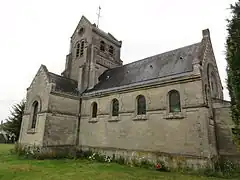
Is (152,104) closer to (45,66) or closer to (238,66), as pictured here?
(238,66)

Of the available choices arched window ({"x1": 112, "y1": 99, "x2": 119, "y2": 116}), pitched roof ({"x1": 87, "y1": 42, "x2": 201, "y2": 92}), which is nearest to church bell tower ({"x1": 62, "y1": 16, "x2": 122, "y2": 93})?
pitched roof ({"x1": 87, "y1": 42, "x2": 201, "y2": 92})

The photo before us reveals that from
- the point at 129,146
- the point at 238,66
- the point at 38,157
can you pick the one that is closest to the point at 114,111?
the point at 129,146

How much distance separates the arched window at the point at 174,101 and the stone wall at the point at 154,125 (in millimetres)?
326

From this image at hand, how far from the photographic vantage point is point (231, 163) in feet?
37.1

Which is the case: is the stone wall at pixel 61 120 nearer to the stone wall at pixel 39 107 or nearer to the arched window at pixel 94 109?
the stone wall at pixel 39 107

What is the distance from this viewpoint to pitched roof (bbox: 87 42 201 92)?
47.5 ft

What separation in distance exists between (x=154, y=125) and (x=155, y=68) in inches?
224

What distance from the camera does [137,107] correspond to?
15.0 meters

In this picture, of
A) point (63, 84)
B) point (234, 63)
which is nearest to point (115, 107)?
point (63, 84)

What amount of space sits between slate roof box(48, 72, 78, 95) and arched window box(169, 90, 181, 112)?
1065 cm

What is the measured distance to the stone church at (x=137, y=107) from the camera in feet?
39.1

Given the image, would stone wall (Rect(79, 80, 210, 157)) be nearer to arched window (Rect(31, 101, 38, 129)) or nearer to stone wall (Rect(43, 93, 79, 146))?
stone wall (Rect(43, 93, 79, 146))

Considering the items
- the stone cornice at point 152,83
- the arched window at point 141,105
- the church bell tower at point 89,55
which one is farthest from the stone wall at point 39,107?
the arched window at point 141,105

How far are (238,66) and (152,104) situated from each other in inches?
279
